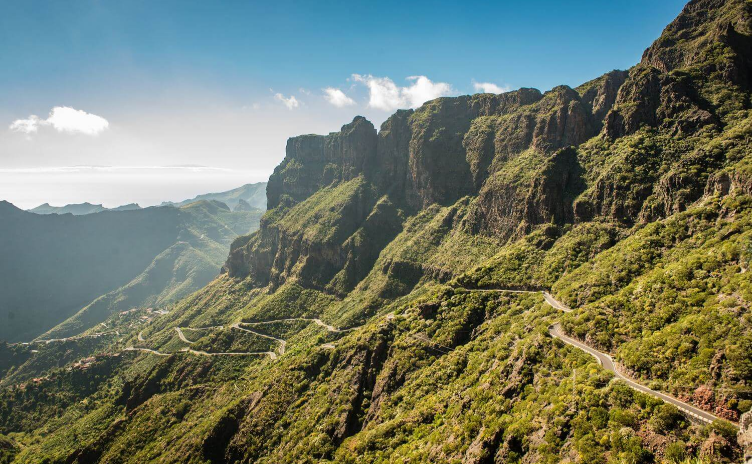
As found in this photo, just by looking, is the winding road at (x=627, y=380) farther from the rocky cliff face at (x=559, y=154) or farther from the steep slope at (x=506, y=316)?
the rocky cliff face at (x=559, y=154)

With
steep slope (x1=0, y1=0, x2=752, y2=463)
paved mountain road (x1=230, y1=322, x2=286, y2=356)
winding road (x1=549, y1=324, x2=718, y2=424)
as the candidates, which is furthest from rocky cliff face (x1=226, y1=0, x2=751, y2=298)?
winding road (x1=549, y1=324, x2=718, y2=424)

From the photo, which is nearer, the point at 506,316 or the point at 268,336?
the point at 506,316

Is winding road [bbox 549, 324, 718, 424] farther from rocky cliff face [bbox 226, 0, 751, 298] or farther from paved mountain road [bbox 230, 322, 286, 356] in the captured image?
paved mountain road [bbox 230, 322, 286, 356]

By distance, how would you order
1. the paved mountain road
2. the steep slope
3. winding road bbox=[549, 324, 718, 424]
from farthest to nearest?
the paved mountain road → the steep slope → winding road bbox=[549, 324, 718, 424]

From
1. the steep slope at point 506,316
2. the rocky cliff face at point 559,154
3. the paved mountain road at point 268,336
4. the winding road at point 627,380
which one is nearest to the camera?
the winding road at point 627,380

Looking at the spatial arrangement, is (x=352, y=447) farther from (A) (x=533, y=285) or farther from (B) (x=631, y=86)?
(B) (x=631, y=86)

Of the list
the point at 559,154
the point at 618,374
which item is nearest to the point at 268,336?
the point at 618,374

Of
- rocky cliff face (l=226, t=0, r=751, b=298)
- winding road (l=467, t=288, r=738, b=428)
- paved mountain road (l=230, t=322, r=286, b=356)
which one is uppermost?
rocky cliff face (l=226, t=0, r=751, b=298)

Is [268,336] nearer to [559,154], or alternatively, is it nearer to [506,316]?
[506,316]

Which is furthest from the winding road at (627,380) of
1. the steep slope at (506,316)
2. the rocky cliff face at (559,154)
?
the rocky cliff face at (559,154)
